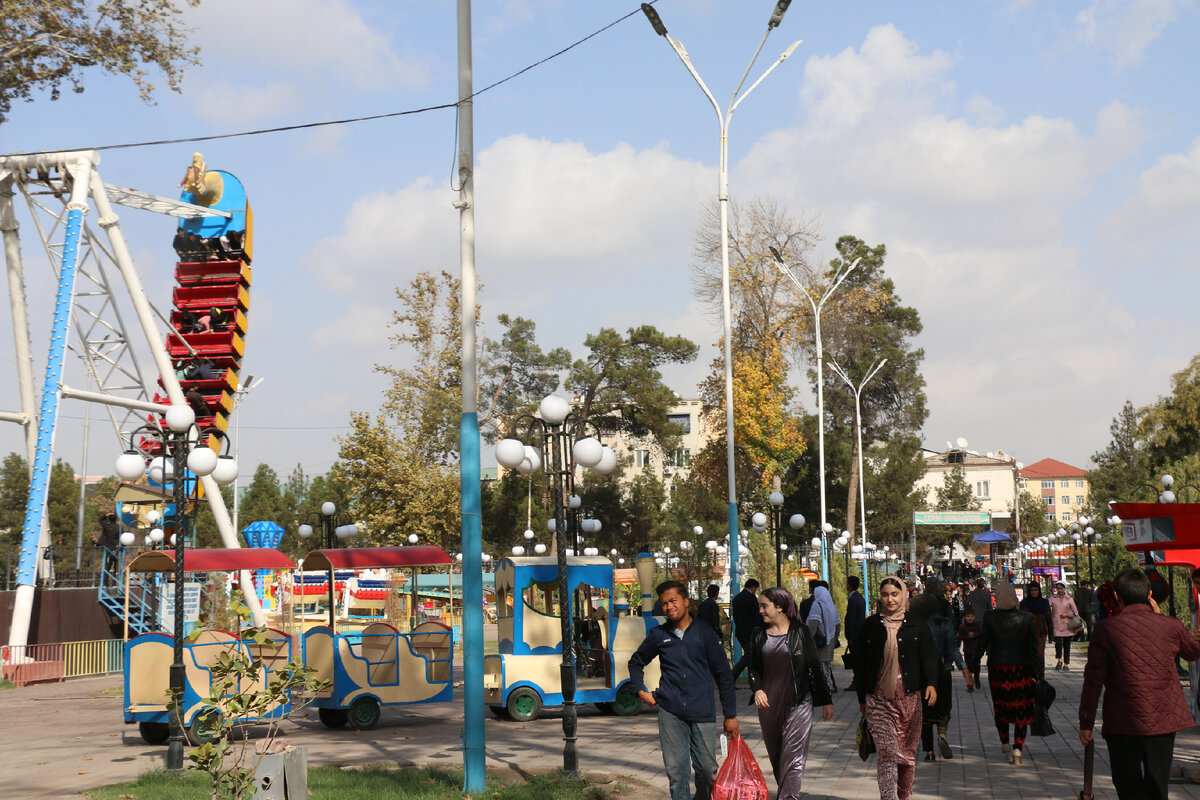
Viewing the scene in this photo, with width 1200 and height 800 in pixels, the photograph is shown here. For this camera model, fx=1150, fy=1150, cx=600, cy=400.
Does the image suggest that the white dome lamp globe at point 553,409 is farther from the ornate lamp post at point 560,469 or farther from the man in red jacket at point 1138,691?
the man in red jacket at point 1138,691

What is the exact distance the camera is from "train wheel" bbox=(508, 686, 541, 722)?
14.7m

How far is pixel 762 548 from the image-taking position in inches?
1182

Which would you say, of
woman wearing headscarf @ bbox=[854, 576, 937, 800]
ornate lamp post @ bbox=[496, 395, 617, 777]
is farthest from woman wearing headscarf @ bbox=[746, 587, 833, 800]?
ornate lamp post @ bbox=[496, 395, 617, 777]

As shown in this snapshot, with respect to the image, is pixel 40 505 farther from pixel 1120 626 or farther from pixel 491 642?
pixel 1120 626

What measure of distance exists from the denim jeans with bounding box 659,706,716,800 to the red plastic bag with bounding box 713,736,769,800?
34 centimetres

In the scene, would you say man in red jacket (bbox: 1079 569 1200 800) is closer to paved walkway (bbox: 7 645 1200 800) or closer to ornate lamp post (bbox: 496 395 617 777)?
paved walkway (bbox: 7 645 1200 800)

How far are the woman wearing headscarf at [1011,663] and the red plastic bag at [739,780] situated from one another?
13.2ft

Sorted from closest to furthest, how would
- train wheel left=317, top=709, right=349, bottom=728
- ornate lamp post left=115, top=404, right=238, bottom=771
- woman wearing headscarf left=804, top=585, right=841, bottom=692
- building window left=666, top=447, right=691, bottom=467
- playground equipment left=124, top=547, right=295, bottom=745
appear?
ornate lamp post left=115, top=404, right=238, bottom=771 < playground equipment left=124, top=547, right=295, bottom=745 < train wheel left=317, top=709, right=349, bottom=728 < woman wearing headscarf left=804, top=585, right=841, bottom=692 < building window left=666, top=447, right=691, bottom=467

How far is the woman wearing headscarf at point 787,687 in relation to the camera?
304 inches

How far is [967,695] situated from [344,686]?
8933 mm

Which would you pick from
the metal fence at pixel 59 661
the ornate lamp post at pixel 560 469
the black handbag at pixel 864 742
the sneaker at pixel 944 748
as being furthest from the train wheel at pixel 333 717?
the metal fence at pixel 59 661

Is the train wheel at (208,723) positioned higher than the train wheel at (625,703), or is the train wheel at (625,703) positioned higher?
the train wheel at (208,723)

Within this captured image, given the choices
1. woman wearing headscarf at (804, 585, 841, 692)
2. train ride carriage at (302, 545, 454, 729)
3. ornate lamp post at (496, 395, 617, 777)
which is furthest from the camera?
woman wearing headscarf at (804, 585, 841, 692)

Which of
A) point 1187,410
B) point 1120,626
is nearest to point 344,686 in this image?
point 1120,626
